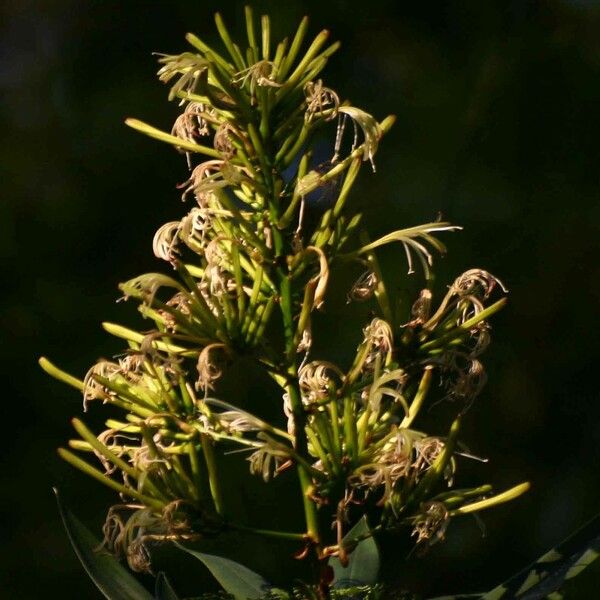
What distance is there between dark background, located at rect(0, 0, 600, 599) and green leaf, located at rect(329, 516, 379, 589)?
75 centimetres

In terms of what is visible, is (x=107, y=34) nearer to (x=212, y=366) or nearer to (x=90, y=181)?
(x=90, y=181)

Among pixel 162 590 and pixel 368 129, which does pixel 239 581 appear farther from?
pixel 368 129

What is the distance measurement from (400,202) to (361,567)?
3.19 ft

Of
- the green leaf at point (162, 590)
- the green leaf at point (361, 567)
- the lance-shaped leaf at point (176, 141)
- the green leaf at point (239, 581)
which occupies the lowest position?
the green leaf at point (239, 581)

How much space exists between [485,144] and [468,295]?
1.09 meters

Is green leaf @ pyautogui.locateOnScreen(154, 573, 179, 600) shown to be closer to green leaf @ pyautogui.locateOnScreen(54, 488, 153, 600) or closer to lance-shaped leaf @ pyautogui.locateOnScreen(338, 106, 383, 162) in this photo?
green leaf @ pyautogui.locateOnScreen(54, 488, 153, 600)

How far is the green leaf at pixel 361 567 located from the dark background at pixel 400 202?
746 millimetres

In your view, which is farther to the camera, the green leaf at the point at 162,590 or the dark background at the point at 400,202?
the dark background at the point at 400,202

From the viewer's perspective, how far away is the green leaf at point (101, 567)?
0.77m

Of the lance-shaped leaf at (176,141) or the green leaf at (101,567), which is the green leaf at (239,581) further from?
the lance-shaped leaf at (176,141)

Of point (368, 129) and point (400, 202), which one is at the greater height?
point (368, 129)

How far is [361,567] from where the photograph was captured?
84 cm

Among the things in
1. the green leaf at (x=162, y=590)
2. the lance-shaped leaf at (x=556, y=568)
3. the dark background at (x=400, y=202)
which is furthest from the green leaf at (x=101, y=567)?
the dark background at (x=400, y=202)

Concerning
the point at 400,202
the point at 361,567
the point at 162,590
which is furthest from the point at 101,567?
the point at 400,202
